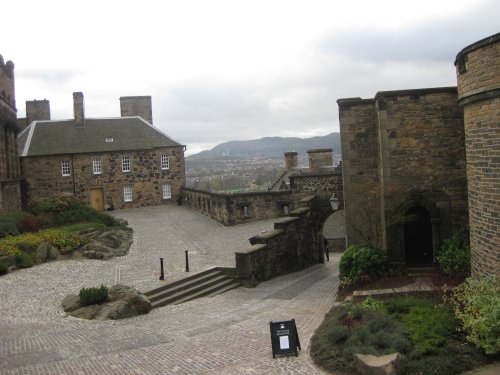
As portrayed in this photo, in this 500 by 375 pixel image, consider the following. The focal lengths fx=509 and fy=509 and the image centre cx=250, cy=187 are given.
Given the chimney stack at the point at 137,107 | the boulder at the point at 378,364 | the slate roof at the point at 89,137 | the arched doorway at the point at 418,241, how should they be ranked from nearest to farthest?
1. the boulder at the point at 378,364
2. the arched doorway at the point at 418,241
3. the slate roof at the point at 89,137
4. the chimney stack at the point at 137,107

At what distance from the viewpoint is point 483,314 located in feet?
28.8

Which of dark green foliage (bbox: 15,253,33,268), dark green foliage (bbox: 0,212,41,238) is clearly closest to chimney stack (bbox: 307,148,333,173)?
dark green foliage (bbox: 0,212,41,238)

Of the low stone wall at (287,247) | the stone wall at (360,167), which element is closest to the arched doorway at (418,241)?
the stone wall at (360,167)

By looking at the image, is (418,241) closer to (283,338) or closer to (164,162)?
(283,338)

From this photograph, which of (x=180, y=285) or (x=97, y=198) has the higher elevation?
(x=97, y=198)

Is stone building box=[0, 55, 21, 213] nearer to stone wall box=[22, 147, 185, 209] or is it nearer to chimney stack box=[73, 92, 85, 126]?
stone wall box=[22, 147, 185, 209]

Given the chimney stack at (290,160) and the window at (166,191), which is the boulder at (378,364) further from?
the chimney stack at (290,160)

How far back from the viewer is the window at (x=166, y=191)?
141ft

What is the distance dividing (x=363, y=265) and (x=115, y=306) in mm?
7081

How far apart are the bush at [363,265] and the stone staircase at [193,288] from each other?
4.00 m

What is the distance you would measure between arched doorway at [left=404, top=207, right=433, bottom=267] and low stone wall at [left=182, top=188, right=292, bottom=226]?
521 inches

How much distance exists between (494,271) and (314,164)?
97.2 feet

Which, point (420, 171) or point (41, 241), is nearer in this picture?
point (420, 171)

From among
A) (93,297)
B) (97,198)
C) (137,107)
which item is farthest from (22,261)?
(137,107)
